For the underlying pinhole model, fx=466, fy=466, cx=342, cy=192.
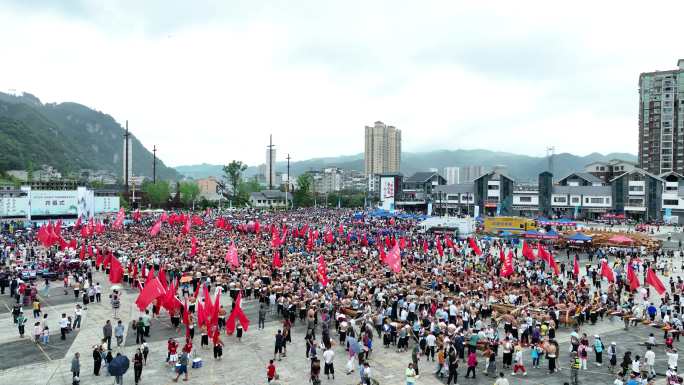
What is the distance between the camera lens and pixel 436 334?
1761 cm

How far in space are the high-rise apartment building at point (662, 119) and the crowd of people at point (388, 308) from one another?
306 feet

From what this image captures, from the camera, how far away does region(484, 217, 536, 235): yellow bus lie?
160 ft

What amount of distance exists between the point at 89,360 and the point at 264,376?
21.8 feet

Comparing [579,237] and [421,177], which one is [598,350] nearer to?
[579,237]

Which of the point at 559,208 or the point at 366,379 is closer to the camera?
the point at 366,379

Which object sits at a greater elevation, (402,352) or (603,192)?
(603,192)

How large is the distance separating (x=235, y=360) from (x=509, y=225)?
40.1 metres

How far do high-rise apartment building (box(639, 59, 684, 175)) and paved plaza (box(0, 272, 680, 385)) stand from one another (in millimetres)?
114243

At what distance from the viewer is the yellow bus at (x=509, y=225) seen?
4881 cm

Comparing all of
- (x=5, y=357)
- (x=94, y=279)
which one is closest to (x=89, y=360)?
(x=5, y=357)

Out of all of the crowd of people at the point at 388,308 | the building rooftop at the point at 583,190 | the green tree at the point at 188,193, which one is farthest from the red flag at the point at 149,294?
the green tree at the point at 188,193

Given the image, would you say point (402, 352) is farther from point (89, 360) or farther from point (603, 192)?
point (603, 192)

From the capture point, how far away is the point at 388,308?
20.7 m

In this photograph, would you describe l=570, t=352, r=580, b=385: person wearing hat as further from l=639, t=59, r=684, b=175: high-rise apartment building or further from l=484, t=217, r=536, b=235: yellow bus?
l=639, t=59, r=684, b=175: high-rise apartment building
